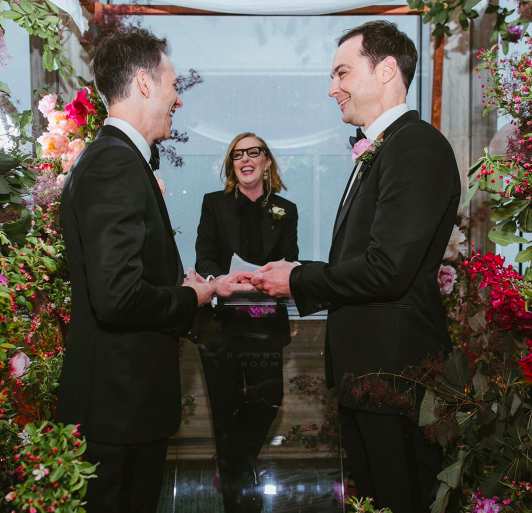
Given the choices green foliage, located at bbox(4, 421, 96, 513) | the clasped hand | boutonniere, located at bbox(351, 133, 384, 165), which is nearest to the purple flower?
boutonniere, located at bbox(351, 133, 384, 165)

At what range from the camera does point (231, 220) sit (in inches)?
A: 133

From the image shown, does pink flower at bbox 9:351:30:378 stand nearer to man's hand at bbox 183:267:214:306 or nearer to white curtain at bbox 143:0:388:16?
man's hand at bbox 183:267:214:306

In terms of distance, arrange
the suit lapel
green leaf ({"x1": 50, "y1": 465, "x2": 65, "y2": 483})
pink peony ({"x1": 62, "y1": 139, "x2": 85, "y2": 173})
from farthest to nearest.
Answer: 1. pink peony ({"x1": 62, "y1": 139, "x2": 85, "y2": 173})
2. the suit lapel
3. green leaf ({"x1": 50, "y1": 465, "x2": 65, "y2": 483})

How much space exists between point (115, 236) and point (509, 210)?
1.15m

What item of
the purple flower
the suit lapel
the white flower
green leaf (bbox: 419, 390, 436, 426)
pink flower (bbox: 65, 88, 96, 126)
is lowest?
green leaf (bbox: 419, 390, 436, 426)

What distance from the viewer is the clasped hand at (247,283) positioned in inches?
78.6

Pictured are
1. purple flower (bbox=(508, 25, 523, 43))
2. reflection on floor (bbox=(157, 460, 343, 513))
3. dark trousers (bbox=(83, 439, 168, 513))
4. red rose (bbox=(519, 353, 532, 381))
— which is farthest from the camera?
purple flower (bbox=(508, 25, 523, 43))

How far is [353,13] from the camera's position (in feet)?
11.5

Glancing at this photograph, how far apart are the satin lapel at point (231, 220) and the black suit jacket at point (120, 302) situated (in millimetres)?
1506

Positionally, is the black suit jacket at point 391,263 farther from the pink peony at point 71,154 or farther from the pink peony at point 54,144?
the pink peony at point 54,144

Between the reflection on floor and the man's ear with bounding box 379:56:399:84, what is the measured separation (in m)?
1.51

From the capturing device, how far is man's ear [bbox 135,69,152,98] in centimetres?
184

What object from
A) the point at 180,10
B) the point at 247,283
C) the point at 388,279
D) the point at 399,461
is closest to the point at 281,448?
the point at 247,283

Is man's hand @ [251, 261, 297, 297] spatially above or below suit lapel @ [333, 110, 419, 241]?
below
